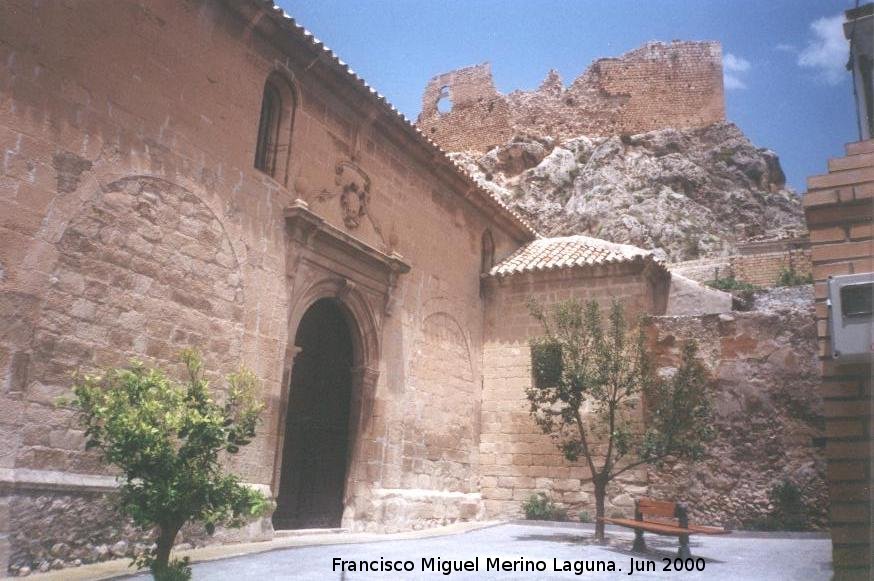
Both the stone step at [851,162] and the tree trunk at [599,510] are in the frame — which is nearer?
the stone step at [851,162]

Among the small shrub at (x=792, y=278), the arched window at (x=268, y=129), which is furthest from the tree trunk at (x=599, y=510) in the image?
the small shrub at (x=792, y=278)

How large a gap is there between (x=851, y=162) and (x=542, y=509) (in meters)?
8.75

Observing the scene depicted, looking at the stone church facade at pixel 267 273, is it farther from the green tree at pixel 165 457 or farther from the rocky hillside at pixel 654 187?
the rocky hillside at pixel 654 187

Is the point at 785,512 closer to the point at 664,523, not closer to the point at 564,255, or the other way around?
the point at 664,523

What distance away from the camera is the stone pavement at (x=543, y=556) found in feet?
19.5

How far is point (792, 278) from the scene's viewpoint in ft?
62.8

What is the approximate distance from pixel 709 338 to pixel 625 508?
3371 mm

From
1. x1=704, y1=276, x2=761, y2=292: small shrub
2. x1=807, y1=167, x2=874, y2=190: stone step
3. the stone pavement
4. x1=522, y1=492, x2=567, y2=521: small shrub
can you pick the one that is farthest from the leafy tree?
x1=704, y1=276, x2=761, y2=292: small shrub

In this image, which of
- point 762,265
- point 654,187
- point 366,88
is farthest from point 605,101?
point 366,88

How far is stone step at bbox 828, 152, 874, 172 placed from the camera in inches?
195

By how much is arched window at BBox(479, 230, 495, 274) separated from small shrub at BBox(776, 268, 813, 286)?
9.77 metres

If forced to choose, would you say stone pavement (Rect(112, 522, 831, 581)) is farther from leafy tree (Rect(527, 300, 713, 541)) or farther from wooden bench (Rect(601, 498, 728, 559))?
leafy tree (Rect(527, 300, 713, 541))

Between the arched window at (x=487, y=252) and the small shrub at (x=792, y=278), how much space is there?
9.77m

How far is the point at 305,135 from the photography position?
374 inches
